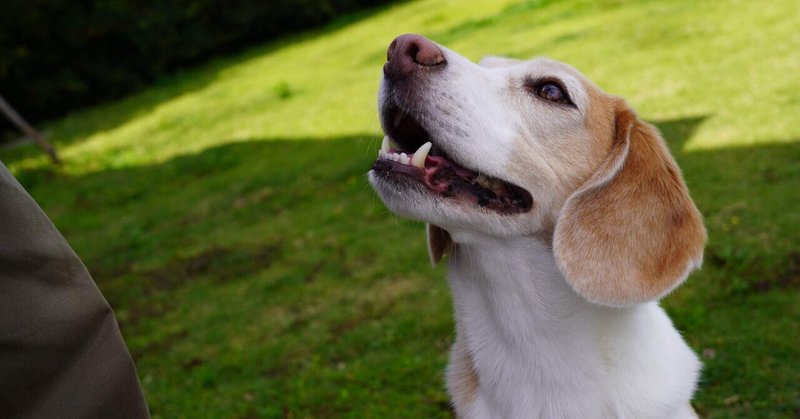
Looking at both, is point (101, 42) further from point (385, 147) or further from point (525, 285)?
point (525, 285)

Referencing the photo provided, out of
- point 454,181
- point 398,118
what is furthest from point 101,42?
point 454,181

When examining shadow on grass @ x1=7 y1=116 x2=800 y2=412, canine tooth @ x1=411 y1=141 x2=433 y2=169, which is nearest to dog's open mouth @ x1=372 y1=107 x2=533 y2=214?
canine tooth @ x1=411 y1=141 x2=433 y2=169

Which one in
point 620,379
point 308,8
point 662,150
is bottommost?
point 308,8

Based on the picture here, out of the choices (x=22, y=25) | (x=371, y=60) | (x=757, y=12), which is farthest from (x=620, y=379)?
(x=22, y=25)

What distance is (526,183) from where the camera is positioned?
109 inches

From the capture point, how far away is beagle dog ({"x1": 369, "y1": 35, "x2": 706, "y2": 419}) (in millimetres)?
2684

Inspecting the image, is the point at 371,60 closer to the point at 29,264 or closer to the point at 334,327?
the point at 334,327

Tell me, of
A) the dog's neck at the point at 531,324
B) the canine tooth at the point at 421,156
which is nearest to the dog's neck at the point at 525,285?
the dog's neck at the point at 531,324

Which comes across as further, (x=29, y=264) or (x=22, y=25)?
(x=22, y=25)

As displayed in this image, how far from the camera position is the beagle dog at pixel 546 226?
2.68 meters

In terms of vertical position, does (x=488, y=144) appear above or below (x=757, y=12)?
above

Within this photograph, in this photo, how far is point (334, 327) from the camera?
522 centimetres

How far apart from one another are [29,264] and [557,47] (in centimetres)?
1037

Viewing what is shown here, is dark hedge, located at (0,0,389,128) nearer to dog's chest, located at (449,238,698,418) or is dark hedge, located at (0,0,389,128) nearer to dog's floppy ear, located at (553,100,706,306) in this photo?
dog's chest, located at (449,238,698,418)
